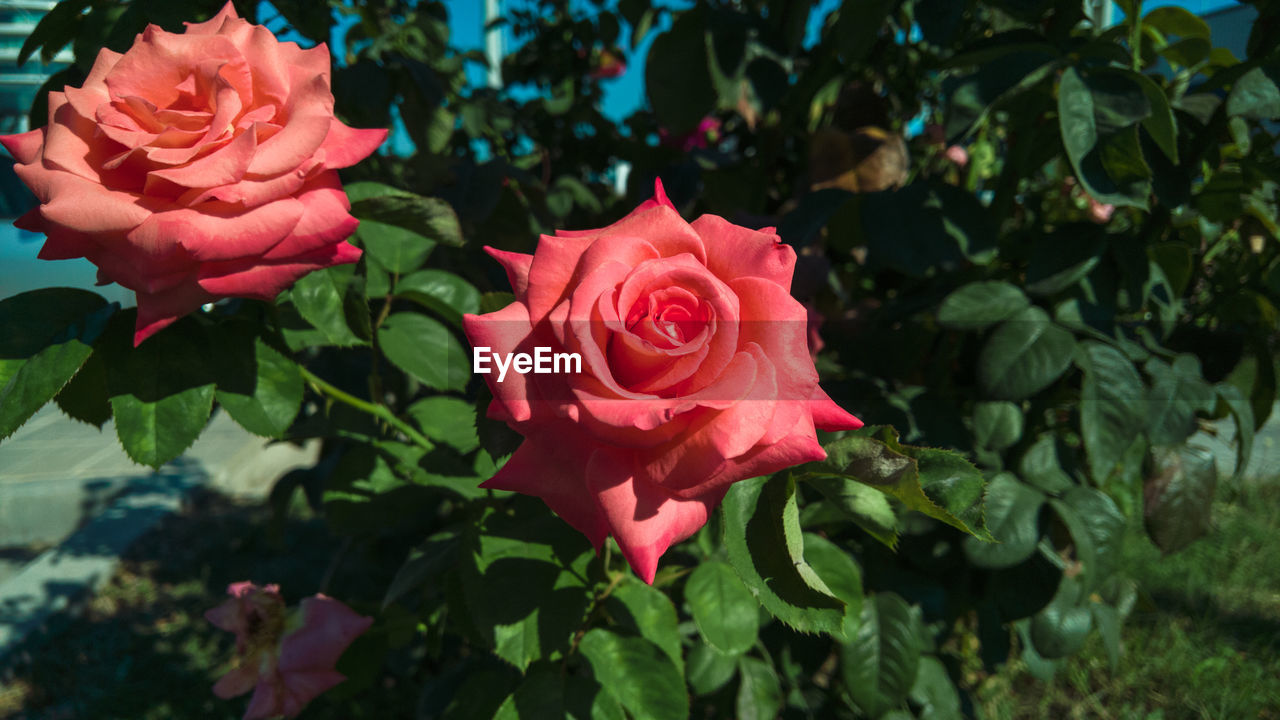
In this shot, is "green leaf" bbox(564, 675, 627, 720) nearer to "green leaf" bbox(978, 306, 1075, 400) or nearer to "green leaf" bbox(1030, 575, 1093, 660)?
"green leaf" bbox(978, 306, 1075, 400)

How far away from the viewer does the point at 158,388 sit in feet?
1.97

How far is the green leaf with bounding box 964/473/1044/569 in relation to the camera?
102cm

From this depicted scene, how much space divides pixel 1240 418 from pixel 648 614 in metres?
0.94

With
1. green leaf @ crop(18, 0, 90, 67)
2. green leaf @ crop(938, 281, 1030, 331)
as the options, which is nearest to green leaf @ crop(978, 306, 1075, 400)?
green leaf @ crop(938, 281, 1030, 331)

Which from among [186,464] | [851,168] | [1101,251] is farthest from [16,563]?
[1101,251]

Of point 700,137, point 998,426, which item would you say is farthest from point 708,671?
point 700,137

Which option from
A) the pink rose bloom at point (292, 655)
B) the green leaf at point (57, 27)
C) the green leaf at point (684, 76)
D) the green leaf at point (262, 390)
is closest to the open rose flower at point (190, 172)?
the green leaf at point (262, 390)

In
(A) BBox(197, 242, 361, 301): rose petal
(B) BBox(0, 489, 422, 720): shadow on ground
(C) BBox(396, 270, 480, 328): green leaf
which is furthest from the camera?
(B) BBox(0, 489, 422, 720): shadow on ground

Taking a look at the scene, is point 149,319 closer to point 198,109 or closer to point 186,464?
point 198,109

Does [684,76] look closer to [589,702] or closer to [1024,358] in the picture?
[1024,358]

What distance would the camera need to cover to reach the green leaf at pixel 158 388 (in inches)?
22.9

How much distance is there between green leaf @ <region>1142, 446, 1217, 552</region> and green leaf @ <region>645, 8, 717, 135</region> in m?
0.94

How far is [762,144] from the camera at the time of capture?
1403 millimetres

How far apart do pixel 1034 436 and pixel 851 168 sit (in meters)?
0.59
